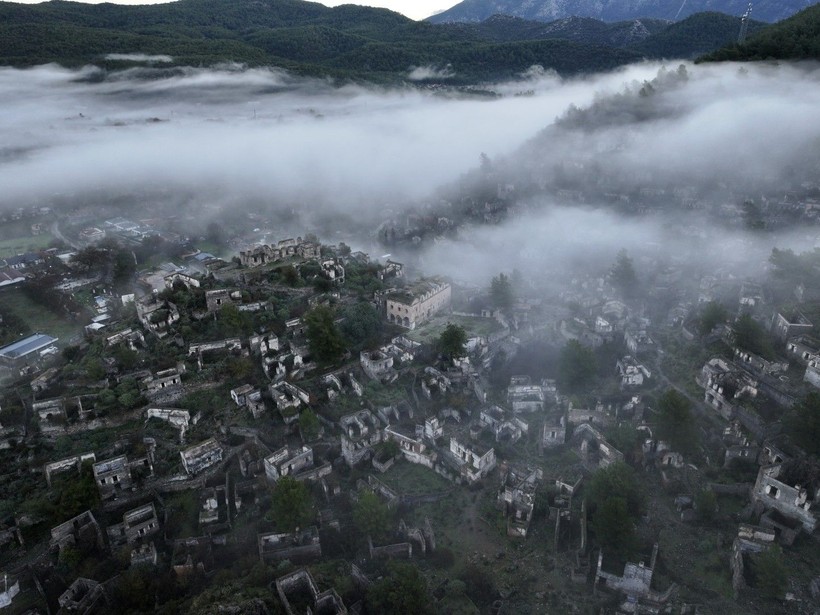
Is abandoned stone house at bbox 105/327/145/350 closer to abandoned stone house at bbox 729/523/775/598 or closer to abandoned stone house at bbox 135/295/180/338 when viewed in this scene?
abandoned stone house at bbox 135/295/180/338

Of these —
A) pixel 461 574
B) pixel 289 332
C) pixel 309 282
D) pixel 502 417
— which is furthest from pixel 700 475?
pixel 309 282

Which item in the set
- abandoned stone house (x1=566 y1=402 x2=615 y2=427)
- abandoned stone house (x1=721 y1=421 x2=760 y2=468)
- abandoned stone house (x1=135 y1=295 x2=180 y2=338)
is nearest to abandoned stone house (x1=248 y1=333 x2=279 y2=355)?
abandoned stone house (x1=135 y1=295 x2=180 y2=338)

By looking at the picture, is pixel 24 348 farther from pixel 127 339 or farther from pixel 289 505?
pixel 289 505

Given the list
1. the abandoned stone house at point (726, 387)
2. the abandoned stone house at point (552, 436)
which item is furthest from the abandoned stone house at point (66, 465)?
the abandoned stone house at point (726, 387)

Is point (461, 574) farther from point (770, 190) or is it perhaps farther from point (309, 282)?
point (770, 190)

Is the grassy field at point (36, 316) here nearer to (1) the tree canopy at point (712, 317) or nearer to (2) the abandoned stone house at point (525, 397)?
(2) the abandoned stone house at point (525, 397)

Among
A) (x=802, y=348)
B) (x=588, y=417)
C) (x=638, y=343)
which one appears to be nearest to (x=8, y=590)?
(x=588, y=417)

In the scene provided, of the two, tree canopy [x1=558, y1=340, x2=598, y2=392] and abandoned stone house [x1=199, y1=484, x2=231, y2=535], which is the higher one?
tree canopy [x1=558, y1=340, x2=598, y2=392]
